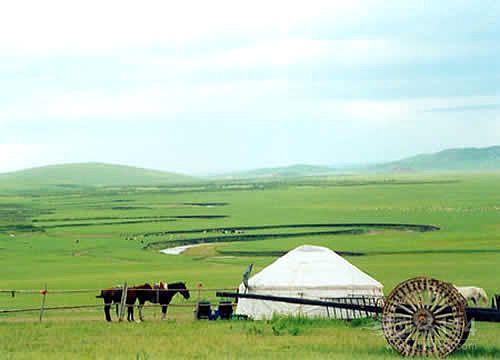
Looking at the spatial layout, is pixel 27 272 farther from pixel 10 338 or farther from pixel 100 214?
pixel 100 214

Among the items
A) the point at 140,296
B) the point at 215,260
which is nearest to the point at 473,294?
the point at 140,296

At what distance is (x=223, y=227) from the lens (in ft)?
244

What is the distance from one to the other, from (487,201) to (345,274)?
271ft

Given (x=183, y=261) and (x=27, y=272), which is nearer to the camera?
(x=27, y=272)

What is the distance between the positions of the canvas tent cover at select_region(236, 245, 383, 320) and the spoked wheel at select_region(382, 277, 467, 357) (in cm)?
867

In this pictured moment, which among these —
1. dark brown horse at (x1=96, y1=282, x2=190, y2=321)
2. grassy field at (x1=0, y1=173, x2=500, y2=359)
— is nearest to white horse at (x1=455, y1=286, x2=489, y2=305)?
grassy field at (x1=0, y1=173, x2=500, y2=359)

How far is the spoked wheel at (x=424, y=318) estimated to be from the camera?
15719mm

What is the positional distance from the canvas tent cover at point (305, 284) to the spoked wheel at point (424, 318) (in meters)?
8.67

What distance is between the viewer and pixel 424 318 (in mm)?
16000

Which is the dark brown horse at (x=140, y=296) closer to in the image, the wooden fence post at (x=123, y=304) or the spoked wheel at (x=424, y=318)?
the wooden fence post at (x=123, y=304)

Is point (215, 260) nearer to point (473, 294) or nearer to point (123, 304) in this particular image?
point (473, 294)

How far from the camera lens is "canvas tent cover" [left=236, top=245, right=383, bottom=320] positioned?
25.4 meters

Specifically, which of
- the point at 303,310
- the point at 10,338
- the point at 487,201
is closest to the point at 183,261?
the point at 303,310

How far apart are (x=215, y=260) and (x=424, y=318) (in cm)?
3344
